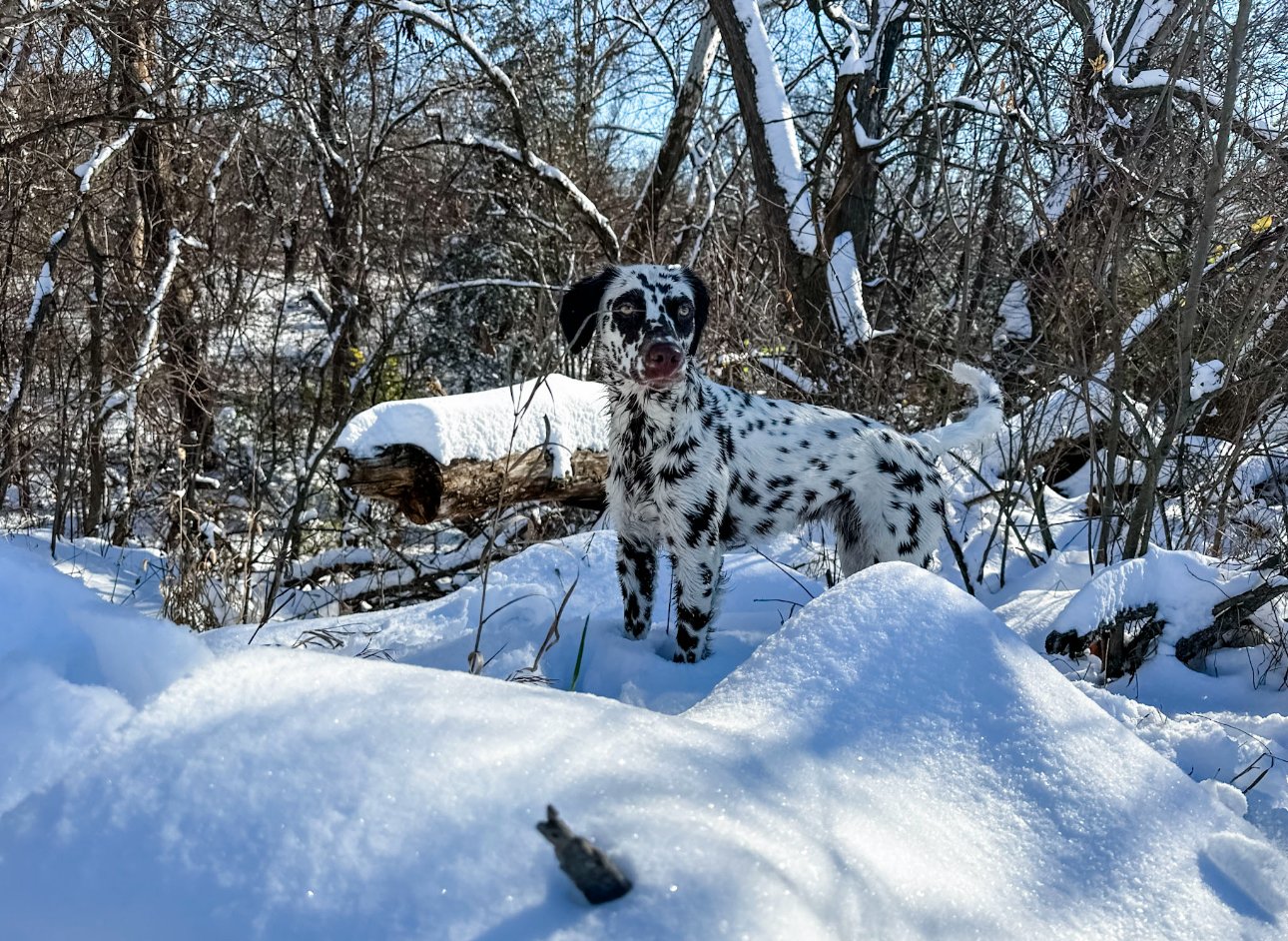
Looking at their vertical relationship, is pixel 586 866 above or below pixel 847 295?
below

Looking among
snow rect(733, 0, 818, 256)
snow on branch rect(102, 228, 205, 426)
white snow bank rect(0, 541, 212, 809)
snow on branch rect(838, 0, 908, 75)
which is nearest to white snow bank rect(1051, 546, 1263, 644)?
white snow bank rect(0, 541, 212, 809)

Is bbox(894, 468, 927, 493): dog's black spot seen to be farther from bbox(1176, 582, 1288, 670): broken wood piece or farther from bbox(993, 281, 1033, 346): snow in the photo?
bbox(993, 281, 1033, 346): snow

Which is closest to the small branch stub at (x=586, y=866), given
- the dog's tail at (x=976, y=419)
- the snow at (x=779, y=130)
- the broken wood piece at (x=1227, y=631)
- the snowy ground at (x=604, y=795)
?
the snowy ground at (x=604, y=795)

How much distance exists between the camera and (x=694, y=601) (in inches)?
145

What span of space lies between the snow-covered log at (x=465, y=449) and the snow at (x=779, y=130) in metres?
A: 3.06

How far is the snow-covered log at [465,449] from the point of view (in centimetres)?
430

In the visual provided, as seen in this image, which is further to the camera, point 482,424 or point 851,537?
point 482,424

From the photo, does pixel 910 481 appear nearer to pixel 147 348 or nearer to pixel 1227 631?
pixel 1227 631

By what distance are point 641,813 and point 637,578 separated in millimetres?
2683

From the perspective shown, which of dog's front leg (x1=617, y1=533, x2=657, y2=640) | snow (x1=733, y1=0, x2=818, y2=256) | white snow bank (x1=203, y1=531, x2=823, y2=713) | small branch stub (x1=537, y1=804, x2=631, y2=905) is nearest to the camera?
small branch stub (x1=537, y1=804, x2=631, y2=905)

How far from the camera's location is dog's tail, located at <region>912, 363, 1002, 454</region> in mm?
4395

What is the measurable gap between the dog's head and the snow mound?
1865 mm

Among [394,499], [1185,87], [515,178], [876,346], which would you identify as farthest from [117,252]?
[1185,87]

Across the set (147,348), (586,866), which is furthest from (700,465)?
(147,348)
